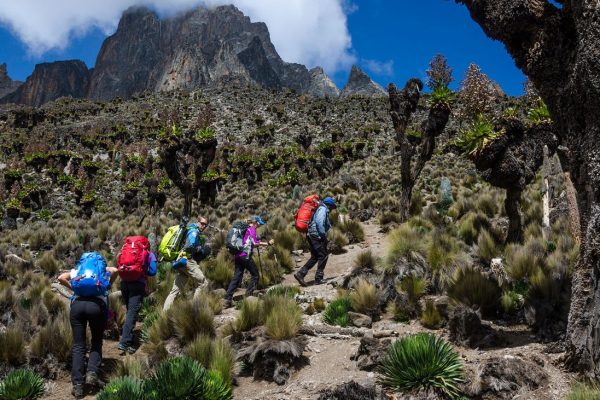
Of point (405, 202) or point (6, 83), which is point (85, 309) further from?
point (6, 83)

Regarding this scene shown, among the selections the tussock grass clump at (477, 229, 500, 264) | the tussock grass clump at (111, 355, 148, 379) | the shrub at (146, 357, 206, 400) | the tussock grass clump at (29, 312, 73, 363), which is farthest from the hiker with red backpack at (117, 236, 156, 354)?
the tussock grass clump at (477, 229, 500, 264)

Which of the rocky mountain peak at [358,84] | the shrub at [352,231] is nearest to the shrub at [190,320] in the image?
the shrub at [352,231]

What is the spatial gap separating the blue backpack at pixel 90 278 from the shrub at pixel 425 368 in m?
3.79

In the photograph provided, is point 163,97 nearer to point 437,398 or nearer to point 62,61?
point 437,398

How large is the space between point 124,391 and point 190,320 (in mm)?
2277

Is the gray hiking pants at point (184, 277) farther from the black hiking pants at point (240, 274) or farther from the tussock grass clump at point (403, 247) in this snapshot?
the tussock grass clump at point (403, 247)

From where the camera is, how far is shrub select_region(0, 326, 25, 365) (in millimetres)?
6465

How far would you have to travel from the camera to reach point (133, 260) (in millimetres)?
6930

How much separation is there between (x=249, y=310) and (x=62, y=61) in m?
166

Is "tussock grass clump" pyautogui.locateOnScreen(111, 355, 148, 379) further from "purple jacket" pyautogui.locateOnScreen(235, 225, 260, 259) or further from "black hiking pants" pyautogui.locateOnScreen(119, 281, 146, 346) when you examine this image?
"purple jacket" pyautogui.locateOnScreen(235, 225, 260, 259)

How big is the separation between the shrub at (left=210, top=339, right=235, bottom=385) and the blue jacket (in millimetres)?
4739

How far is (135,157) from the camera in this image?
139 feet

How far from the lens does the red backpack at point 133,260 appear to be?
6.92 metres

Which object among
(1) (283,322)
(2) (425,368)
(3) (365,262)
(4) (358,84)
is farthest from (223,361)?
(4) (358,84)
